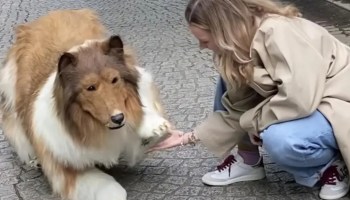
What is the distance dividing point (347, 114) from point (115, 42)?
1398 mm

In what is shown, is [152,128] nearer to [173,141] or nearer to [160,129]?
[160,129]

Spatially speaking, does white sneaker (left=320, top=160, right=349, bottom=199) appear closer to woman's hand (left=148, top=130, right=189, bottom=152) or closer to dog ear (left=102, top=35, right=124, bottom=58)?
woman's hand (left=148, top=130, right=189, bottom=152)

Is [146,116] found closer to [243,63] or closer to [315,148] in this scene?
[243,63]

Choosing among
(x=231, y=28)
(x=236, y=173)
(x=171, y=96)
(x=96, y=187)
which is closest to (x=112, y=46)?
(x=231, y=28)

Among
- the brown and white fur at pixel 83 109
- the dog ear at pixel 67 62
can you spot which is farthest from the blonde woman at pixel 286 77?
the dog ear at pixel 67 62

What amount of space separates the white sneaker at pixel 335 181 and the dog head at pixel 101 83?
3.97 feet

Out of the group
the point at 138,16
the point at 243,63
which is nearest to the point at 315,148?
the point at 243,63

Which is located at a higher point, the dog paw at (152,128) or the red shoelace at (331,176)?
the dog paw at (152,128)

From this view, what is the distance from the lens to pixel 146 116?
4113 millimetres

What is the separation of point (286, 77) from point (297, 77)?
0.06 m

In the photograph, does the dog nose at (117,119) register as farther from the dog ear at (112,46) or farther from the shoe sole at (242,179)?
the shoe sole at (242,179)

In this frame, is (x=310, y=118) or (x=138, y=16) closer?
(x=310, y=118)

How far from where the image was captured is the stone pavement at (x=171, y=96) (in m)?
4.32

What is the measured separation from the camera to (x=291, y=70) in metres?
3.60
